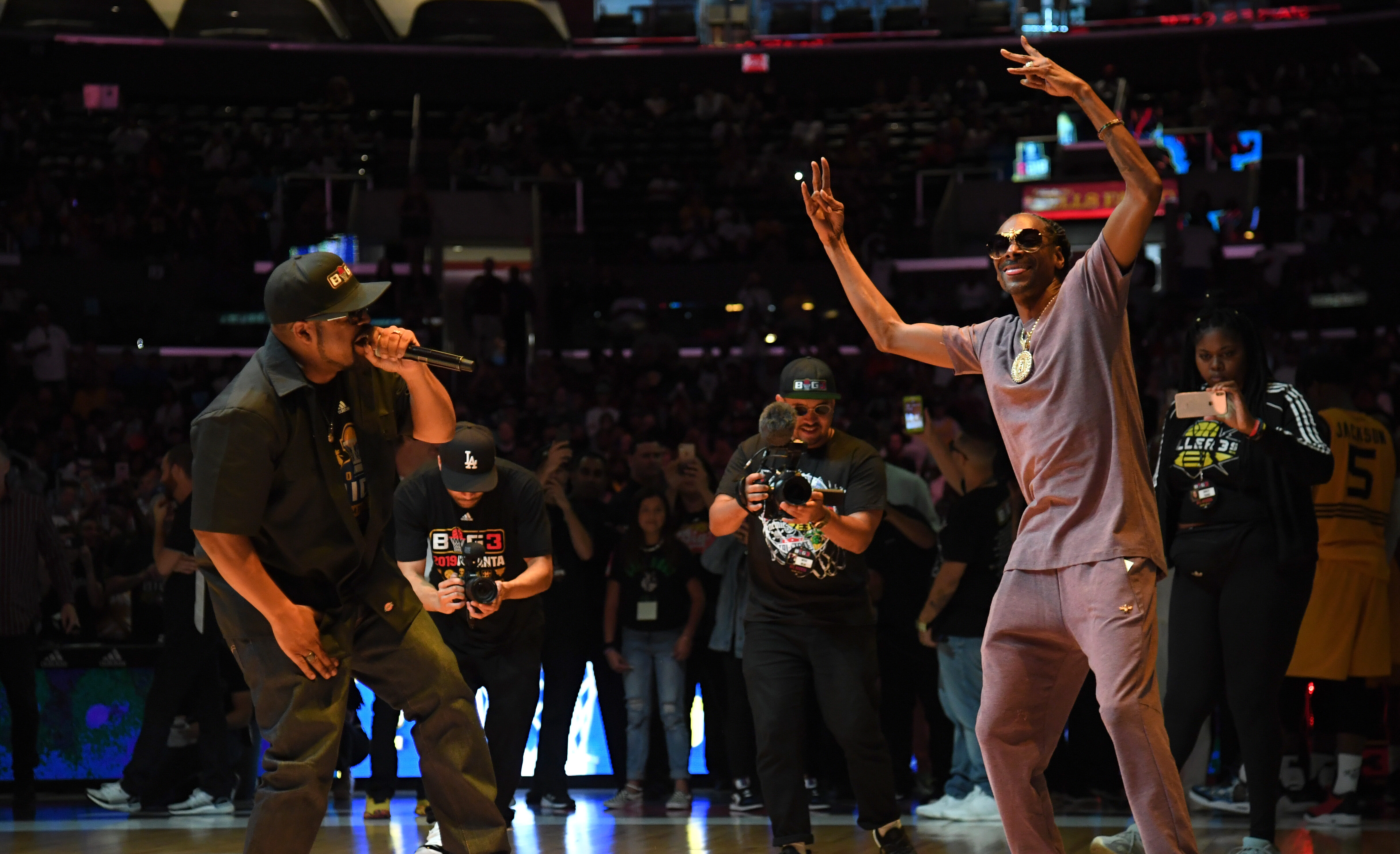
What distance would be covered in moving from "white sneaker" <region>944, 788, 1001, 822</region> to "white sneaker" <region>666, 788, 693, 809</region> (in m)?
1.34

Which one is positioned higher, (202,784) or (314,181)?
(314,181)

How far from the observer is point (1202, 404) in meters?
4.43

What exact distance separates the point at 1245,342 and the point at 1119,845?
6.23 feet

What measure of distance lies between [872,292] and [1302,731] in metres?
4.15

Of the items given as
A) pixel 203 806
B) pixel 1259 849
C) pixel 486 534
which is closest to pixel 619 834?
pixel 486 534

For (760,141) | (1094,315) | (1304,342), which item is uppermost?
(760,141)

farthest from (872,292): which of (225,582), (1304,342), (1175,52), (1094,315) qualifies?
(1175,52)

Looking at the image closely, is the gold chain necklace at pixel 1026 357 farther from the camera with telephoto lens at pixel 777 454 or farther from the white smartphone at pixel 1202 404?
the camera with telephoto lens at pixel 777 454

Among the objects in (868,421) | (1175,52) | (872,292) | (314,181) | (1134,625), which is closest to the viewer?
(1134,625)

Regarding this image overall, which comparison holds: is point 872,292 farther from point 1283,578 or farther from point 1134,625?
point 1283,578

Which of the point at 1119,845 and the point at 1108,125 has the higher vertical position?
the point at 1108,125

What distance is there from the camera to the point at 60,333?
15.2m

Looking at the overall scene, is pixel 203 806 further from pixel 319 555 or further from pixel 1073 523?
pixel 1073 523

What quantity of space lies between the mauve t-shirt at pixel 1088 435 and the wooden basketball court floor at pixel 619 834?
2.51 metres
